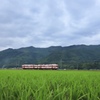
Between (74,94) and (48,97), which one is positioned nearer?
(48,97)

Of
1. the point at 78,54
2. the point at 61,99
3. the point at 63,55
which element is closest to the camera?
the point at 61,99

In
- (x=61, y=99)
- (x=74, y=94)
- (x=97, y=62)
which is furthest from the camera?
(x=97, y=62)

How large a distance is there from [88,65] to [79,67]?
1.99 meters

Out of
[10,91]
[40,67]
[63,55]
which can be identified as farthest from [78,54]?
[10,91]

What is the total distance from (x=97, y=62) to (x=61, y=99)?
50943mm

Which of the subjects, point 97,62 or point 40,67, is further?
point 40,67

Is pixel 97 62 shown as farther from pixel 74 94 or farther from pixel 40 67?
pixel 74 94

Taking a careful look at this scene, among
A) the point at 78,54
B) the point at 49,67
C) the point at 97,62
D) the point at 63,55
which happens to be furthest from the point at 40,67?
the point at 78,54

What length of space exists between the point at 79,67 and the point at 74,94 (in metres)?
50.7

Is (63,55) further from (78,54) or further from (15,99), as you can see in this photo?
(15,99)

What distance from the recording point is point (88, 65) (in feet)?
173

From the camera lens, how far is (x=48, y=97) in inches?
84.6

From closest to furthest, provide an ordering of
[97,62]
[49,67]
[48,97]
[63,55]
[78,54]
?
[48,97] < [97,62] < [49,67] < [63,55] < [78,54]

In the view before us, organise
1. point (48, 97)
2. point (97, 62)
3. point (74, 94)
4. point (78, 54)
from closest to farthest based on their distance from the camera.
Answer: point (48, 97)
point (74, 94)
point (97, 62)
point (78, 54)
